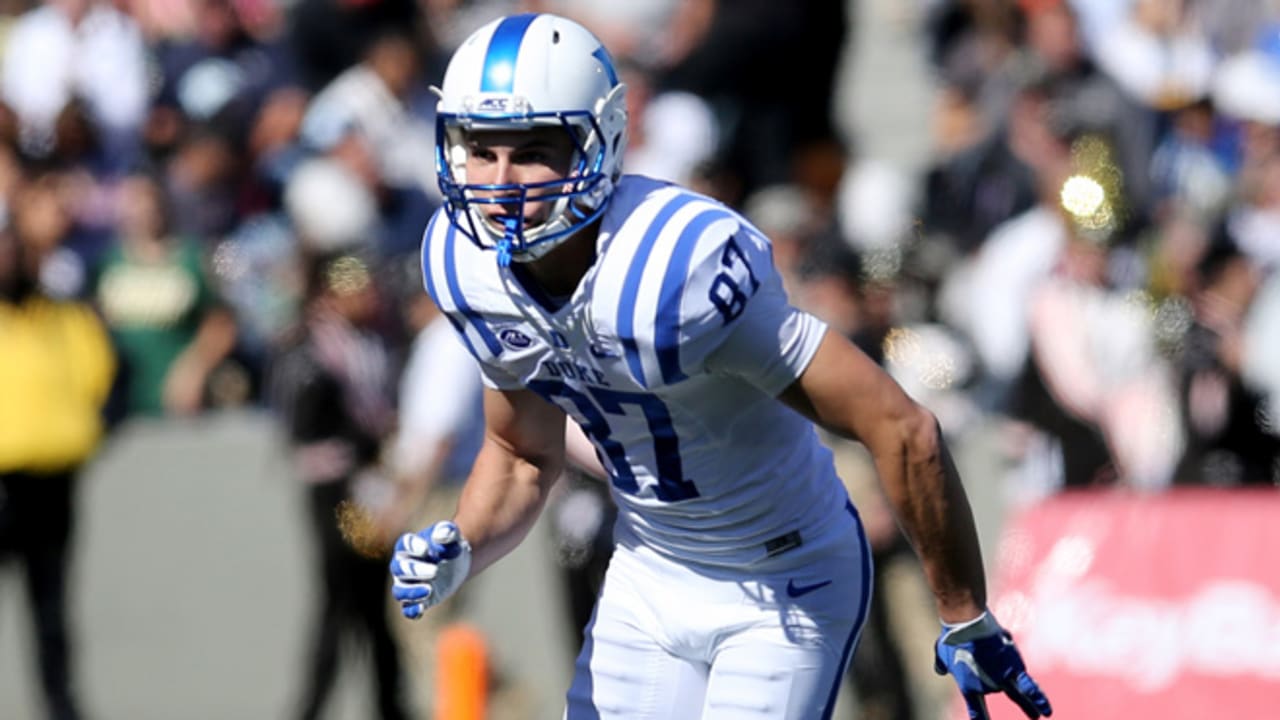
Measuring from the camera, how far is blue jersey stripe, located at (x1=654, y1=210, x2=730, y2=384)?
380cm

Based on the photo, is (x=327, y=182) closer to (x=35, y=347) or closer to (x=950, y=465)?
(x=35, y=347)

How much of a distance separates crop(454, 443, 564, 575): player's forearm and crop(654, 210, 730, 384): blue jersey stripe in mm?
724

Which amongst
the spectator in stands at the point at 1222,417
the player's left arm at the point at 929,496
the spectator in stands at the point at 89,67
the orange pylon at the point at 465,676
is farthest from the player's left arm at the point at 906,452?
the spectator in stands at the point at 89,67

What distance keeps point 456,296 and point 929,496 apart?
943 mm

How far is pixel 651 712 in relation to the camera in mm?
4230

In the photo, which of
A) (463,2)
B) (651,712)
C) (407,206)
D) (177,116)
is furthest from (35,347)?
(651,712)

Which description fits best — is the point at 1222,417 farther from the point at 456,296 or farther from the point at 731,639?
the point at 456,296

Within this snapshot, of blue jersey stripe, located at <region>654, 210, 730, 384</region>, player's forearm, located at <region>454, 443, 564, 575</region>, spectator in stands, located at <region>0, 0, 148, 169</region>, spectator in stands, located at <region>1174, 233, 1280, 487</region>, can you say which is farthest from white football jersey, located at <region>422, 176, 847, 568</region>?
spectator in stands, located at <region>0, 0, 148, 169</region>

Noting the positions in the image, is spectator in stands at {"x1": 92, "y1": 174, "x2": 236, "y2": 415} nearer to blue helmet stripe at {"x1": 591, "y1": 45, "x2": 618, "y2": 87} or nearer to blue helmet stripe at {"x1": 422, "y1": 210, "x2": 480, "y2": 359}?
blue helmet stripe at {"x1": 422, "y1": 210, "x2": 480, "y2": 359}

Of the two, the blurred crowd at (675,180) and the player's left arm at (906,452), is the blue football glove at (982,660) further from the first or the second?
the blurred crowd at (675,180)

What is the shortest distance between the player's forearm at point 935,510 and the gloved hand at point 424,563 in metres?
0.84

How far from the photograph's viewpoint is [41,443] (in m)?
8.46

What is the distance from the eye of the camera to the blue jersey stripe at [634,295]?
3.83 metres

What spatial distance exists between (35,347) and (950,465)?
210 inches
